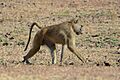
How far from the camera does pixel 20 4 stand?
3622 centimetres

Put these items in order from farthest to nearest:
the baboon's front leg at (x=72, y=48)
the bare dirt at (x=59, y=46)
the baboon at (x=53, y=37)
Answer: the baboon at (x=53, y=37), the baboon's front leg at (x=72, y=48), the bare dirt at (x=59, y=46)

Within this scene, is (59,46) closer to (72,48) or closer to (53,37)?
(53,37)

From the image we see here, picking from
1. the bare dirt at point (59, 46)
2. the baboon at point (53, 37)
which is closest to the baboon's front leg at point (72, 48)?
the baboon at point (53, 37)

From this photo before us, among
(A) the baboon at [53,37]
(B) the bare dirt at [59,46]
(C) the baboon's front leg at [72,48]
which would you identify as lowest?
(B) the bare dirt at [59,46]

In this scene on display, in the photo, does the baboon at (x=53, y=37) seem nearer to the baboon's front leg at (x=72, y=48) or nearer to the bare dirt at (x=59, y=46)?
the baboon's front leg at (x=72, y=48)

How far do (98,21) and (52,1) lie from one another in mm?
9389

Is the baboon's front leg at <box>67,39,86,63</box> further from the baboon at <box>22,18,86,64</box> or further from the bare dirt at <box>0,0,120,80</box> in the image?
the bare dirt at <box>0,0,120,80</box>

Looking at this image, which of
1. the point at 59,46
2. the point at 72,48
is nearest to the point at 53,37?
the point at 72,48

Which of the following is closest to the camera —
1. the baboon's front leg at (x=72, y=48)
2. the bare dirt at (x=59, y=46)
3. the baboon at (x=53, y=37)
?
the bare dirt at (x=59, y=46)

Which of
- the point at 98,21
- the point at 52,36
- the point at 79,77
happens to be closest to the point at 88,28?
the point at 98,21

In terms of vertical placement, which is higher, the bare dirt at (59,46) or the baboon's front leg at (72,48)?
the baboon's front leg at (72,48)

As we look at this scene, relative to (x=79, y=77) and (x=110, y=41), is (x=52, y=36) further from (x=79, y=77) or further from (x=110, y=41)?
(x=110, y=41)

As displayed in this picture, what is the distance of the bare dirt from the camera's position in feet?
43.4

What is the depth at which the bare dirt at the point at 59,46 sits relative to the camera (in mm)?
13234
